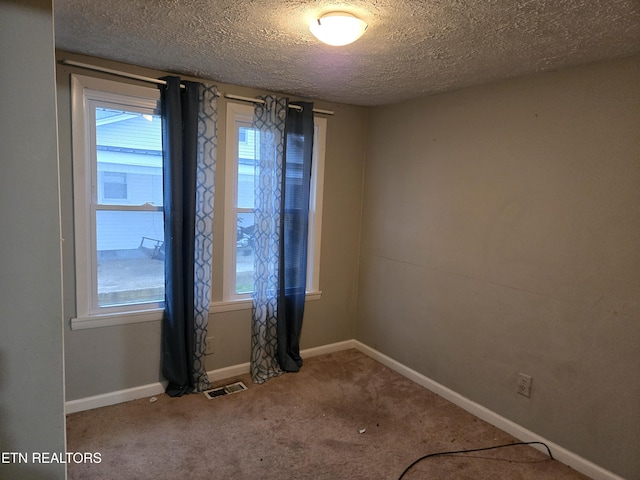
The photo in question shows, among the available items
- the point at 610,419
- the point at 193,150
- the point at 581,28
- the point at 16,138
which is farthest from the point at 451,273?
the point at 16,138

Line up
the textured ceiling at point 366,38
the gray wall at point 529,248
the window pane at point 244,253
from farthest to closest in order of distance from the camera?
the window pane at point 244,253
the gray wall at point 529,248
the textured ceiling at point 366,38

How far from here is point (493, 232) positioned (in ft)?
8.62

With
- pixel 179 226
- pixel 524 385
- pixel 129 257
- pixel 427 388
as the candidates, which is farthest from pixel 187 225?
pixel 524 385

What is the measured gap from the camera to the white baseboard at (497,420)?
218cm

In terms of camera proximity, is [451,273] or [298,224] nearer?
[451,273]

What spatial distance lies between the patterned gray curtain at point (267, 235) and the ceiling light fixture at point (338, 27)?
52.9 inches

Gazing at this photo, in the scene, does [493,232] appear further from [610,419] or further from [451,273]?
[610,419]

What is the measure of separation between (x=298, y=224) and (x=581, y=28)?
2162mm

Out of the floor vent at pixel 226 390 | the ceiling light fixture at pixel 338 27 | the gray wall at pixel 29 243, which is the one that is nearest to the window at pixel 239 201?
the floor vent at pixel 226 390

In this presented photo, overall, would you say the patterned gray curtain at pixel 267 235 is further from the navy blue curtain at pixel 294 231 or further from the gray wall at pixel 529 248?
the gray wall at pixel 529 248

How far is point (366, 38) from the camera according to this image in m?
1.91

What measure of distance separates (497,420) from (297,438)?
1318mm

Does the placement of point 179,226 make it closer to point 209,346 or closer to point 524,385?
point 209,346

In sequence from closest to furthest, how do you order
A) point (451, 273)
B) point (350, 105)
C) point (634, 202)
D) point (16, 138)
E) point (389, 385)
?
point (16, 138), point (634, 202), point (451, 273), point (389, 385), point (350, 105)
